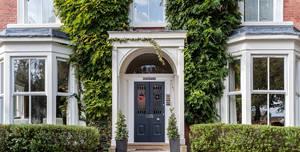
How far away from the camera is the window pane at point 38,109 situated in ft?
49.5

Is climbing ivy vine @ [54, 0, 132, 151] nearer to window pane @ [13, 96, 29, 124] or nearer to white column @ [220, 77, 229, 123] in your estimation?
window pane @ [13, 96, 29, 124]

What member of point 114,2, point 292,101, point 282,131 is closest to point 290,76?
point 292,101

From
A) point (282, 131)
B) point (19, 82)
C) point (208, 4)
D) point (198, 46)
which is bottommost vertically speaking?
point (282, 131)

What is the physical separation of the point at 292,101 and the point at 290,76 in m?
0.74

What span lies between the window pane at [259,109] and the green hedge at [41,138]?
5.20 m

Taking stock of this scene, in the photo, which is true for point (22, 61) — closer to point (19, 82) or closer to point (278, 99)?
point (19, 82)

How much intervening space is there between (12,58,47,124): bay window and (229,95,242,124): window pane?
562cm

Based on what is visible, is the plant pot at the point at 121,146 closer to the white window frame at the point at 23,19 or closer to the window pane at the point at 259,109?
the window pane at the point at 259,109

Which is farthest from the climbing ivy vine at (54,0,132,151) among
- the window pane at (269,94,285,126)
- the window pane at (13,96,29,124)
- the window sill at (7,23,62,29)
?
the window pane at (269,94,285,126)

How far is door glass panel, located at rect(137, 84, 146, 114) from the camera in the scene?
16328mm

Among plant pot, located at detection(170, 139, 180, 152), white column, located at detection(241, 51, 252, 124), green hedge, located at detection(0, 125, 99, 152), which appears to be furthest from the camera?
white column, located at detection(241, 51, 252, 124)

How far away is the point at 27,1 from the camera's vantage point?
54.7 feet

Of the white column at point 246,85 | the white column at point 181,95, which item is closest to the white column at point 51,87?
the white column at point 181,95

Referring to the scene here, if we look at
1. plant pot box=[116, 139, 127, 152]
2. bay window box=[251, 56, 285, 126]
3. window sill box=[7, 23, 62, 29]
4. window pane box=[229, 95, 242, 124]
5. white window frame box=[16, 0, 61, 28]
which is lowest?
plant pot box=[116, 139, 127, 152]
